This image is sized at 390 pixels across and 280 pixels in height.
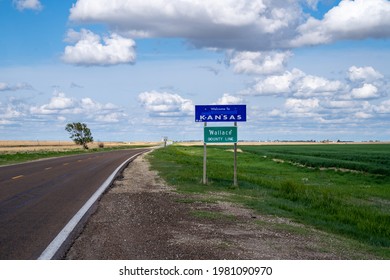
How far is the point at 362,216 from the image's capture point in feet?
47.4

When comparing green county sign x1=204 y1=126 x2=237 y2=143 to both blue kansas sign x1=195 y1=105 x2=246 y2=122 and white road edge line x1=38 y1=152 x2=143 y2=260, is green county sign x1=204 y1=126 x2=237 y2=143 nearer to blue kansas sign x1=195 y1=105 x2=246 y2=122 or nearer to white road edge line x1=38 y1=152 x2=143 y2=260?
blue kansas sign x1=195 y1=105 x2=246 y2=122

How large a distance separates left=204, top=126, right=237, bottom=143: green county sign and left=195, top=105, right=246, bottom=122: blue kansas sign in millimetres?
483

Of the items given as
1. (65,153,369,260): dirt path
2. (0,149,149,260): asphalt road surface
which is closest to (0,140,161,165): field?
(0,149,149,260): asphalt road surface

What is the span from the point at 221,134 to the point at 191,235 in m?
10.00

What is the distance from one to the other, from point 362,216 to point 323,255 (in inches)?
272

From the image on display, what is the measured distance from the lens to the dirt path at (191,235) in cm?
776

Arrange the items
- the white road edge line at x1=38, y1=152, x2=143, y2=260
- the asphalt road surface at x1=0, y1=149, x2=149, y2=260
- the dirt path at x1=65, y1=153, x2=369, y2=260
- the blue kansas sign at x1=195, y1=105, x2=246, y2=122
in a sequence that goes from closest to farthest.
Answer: the white road edge line at x1=38, y1=152, x2=143, y2=260, the dirt path at x1=65, y1=153, x2=369, y2=260, the asphalt road surface at x1=0, y1=149, x2=149, y2=260, the blue kansas sign at x1=195, y1=105, x2=246, y2=122

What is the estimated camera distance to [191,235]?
30.1ft

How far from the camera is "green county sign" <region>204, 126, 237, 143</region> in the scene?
1891cm

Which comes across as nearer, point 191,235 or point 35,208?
point 191,235

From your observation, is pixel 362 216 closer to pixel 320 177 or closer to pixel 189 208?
pixel 189 208

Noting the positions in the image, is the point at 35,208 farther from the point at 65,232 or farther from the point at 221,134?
the point at 221,134

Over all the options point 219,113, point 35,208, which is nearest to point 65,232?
point 35,208
